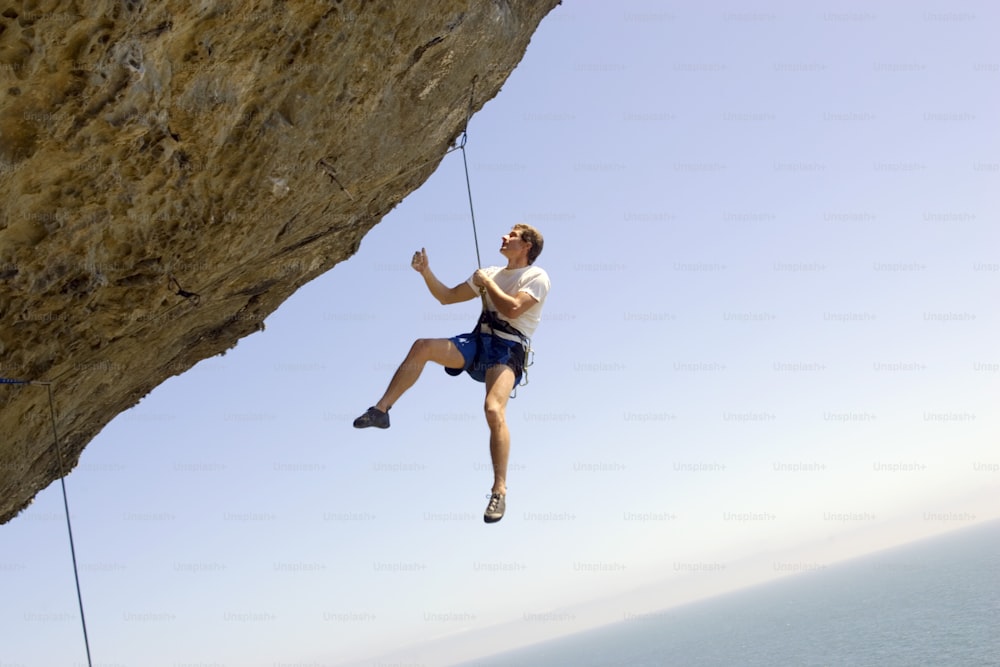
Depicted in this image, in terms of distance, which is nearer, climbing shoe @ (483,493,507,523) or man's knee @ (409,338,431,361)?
climbing shoe @ (483,493,507,523)

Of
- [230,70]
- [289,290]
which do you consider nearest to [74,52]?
[230,70]

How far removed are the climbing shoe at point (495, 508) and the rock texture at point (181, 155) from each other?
2888mm

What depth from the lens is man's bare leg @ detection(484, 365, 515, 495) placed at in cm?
555

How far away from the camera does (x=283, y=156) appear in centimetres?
578

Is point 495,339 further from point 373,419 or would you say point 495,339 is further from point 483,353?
point 373,419

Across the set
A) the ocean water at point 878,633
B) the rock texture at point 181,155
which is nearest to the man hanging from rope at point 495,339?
the rock texture at point 181,155

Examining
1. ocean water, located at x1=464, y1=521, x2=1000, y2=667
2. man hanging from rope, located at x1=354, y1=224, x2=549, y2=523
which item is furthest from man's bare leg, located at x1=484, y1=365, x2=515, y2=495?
ocean water, located at x1=464, y1=521, x2=1000, y2=667

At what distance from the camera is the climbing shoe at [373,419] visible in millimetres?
5496

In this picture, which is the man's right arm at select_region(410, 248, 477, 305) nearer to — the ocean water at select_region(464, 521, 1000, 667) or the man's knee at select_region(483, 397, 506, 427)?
the man's knee at select_region(483, 397, 506, 427)

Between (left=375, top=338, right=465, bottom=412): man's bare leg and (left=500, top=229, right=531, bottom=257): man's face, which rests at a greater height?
(left=500, top=229, right=531, bottom=257): man's face

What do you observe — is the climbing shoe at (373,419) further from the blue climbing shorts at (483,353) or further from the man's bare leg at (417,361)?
the blue climbing shorts at (483,353)

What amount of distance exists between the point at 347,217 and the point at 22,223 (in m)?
3.18

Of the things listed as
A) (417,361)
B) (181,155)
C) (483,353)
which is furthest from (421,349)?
(181,155)

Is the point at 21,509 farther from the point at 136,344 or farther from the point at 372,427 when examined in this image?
the point at 372,427
